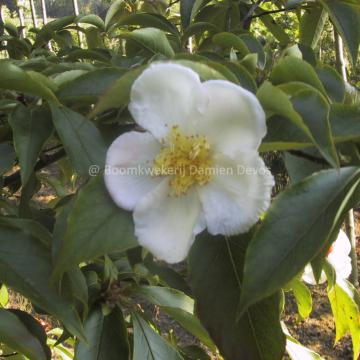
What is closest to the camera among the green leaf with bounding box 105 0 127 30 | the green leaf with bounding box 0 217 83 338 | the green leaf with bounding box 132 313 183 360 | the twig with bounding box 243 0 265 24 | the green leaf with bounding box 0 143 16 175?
the green leaf with bounding box 0 217 83 338

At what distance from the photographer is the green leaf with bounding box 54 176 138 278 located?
43 cm

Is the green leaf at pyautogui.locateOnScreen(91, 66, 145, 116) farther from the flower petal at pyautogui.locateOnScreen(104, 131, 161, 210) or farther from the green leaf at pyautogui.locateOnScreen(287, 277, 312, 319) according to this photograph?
the green leaf at pyautogui.locateOnScreen(287, 277, 312, 319)

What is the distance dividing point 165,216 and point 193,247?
1.7 inches

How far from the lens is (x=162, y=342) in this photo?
0.86 meters

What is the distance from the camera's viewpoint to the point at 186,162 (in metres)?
0.53

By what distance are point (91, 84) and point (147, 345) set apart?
473mm

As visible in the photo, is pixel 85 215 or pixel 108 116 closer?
pixel 85 215

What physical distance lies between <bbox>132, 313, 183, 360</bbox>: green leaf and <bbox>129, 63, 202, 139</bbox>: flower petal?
0.45 meters

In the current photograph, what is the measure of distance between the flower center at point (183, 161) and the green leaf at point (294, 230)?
10 cm

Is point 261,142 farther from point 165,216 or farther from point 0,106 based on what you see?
point 0,106

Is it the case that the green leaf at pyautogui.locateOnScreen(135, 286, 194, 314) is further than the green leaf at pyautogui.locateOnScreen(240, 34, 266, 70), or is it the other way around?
the green leaf at pyautogui.locateOnScreen(135, 286, 194, 314)

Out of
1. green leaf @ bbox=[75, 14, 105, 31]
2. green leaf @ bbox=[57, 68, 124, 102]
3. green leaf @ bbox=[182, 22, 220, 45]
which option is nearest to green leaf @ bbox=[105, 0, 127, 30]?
green leaf @ bbox=[75, 14, 105, 31]

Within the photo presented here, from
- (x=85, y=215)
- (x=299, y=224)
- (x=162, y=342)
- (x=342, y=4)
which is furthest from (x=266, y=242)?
(x=342, y=4)

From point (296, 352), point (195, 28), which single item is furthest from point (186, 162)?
point (296, 352)
